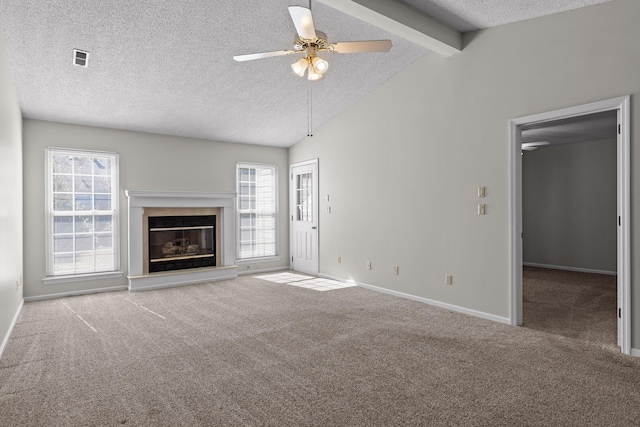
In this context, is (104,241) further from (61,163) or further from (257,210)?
(257,210)

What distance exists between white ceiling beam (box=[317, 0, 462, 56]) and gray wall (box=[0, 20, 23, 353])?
3104mm

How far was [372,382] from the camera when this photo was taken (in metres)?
2.67

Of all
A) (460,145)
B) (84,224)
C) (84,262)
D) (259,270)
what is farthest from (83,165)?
(460,145)

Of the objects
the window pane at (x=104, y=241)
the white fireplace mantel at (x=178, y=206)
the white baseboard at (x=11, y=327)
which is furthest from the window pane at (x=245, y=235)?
the white baseboard at (x=11, y=327)

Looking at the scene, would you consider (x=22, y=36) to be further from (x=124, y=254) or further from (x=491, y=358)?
(x=491, y=358)

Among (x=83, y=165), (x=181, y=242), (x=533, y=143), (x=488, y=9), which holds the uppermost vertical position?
(x=488, y=9)

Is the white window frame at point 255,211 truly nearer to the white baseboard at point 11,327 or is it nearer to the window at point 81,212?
the window at point 81,212

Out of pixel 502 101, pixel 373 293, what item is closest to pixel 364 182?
pixel 373 293

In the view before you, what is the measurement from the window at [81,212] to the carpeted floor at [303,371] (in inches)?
43.3

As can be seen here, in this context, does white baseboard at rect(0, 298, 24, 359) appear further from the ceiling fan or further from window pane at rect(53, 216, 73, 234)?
the ceiling fan

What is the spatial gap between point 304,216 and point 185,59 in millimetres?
3771

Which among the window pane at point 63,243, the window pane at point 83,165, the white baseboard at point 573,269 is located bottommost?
the white baseboard at point 573,269

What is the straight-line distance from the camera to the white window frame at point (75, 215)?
17.3 ft

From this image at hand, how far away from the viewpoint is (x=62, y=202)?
17.8ft
